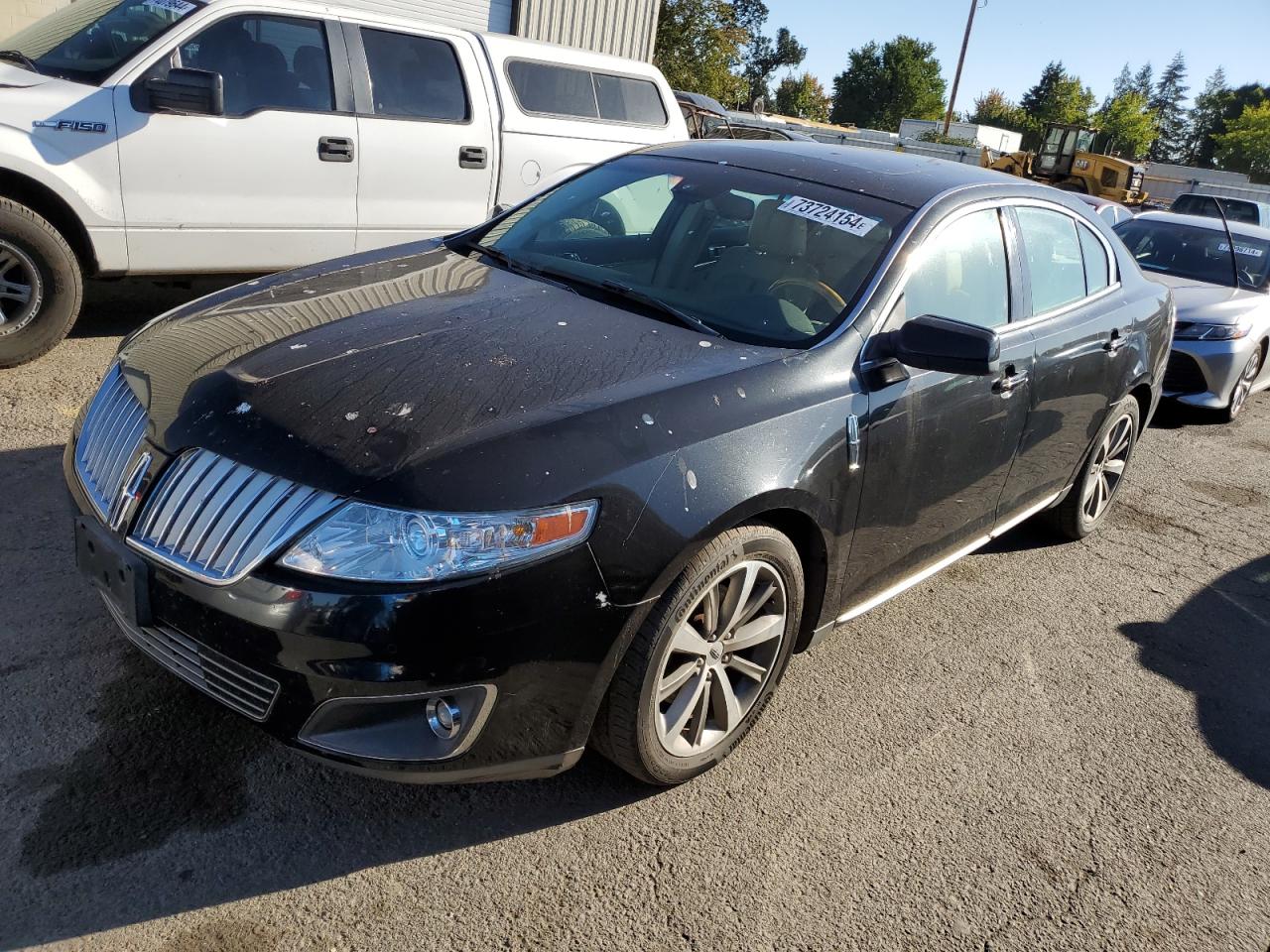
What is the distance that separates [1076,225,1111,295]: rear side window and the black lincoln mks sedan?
0.33 meters

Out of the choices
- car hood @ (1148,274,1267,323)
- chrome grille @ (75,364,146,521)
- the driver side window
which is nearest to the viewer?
chrome grille @ (75,364,146,521)

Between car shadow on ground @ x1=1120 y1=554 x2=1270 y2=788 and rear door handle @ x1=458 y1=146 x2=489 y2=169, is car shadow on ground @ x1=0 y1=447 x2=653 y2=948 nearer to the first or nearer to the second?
car shadow on ground @ x1=1120 y1=554 x2=1270 y2=788

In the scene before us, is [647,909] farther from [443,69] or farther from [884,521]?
[443,69]

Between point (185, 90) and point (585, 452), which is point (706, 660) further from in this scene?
point (185, 90)

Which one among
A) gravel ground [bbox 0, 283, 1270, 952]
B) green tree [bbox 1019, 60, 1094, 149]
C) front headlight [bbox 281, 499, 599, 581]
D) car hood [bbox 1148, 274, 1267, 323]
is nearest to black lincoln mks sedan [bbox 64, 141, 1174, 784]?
front headlight [bbox 281, 499, 599, 581]

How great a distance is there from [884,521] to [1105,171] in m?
24.8

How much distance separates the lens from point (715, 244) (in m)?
3.58

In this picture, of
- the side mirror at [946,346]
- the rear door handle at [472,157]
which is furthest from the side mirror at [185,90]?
the side mirror at [946,346]

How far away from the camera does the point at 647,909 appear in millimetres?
2492

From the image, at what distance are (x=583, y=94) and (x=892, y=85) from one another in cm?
10338

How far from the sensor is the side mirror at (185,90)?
5.17 metres

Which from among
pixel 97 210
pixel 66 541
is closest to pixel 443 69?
pixel 97 210

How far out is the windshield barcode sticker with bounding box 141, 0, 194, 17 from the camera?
220 inches

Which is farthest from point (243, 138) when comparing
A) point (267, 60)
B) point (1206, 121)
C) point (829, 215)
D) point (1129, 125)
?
point (1206, 121)
